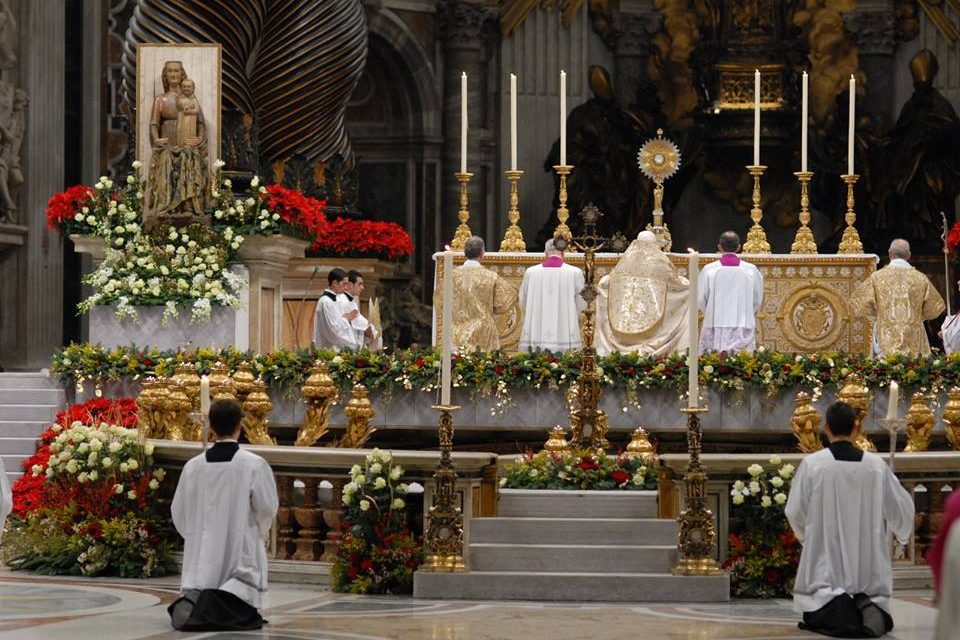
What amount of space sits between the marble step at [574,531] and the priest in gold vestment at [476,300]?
643cm

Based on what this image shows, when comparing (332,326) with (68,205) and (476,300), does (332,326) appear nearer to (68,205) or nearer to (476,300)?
(476,300)

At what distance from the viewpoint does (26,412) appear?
16766 mm

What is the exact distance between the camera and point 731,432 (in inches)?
624

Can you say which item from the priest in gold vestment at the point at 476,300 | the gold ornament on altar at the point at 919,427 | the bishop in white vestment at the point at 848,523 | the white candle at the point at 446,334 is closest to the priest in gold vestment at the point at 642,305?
the priest in gold vestment at the point at 476,300

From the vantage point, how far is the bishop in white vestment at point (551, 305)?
63.1ft

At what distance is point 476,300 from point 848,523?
28.2ft

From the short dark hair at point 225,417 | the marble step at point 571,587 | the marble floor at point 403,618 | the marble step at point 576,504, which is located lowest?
the marble floor at point 403,618

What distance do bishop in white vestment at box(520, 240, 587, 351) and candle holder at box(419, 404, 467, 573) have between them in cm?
756

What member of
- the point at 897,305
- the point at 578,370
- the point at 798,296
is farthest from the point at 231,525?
the point at 798,296

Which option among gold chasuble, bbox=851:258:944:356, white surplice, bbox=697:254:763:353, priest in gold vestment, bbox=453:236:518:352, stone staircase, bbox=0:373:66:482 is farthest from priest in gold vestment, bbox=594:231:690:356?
stone staircase, bbox=0:373:66:482

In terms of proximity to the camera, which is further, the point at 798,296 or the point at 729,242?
the point at 798,296

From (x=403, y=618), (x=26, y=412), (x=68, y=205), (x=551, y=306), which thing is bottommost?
(x=403, y=618)

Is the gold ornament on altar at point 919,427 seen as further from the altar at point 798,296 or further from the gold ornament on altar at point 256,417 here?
the altar at point 798,296

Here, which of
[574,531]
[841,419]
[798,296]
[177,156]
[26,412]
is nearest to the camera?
[841,419]
